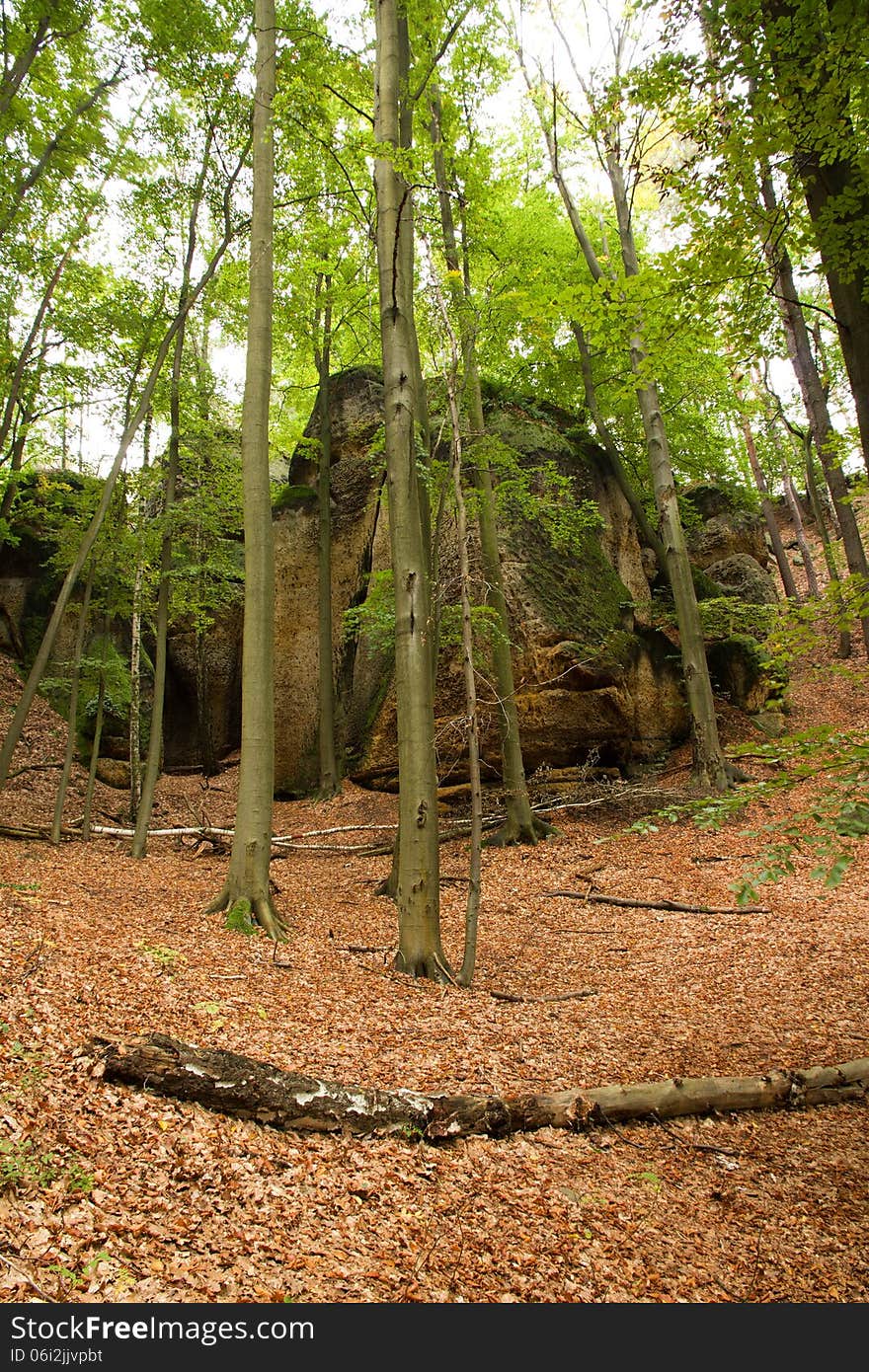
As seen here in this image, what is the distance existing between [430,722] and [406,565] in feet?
5.01

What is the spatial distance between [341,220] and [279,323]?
539cm

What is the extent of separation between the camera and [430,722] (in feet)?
21.6

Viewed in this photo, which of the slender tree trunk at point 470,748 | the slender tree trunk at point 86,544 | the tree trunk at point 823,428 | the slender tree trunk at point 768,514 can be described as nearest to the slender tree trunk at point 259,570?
the slender tree trunk at point 470,748

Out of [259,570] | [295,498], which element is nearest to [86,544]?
[259,570]

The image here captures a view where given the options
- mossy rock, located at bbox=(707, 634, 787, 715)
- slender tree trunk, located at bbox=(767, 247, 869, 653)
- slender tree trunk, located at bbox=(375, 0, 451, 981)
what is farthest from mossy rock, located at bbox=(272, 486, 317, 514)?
slender tree trunk, located at bbox=(767, 247, 869, 653)

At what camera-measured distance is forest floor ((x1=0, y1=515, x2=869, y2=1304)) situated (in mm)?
2738

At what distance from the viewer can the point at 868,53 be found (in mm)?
3541

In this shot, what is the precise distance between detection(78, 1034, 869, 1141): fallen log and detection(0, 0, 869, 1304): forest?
0.08ft

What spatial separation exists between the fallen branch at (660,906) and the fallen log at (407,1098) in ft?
11.2

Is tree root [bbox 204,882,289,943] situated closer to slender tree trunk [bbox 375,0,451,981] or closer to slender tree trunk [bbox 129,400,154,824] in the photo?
slender tree trunk [bbox 375,0,451,981]

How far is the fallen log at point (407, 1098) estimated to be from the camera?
3.56 meters
